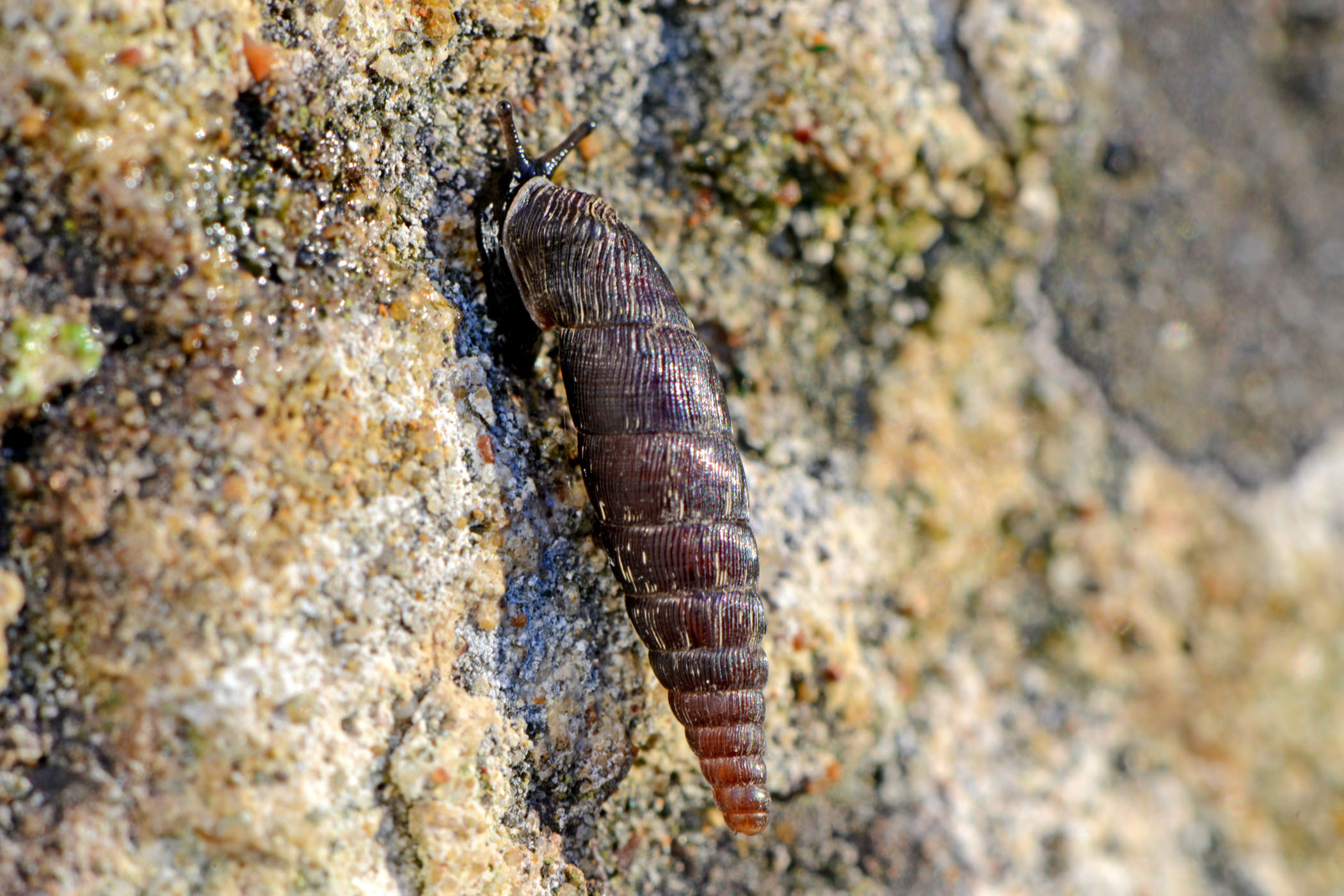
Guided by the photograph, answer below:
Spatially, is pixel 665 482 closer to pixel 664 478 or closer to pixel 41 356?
Answer: pixel 664 478

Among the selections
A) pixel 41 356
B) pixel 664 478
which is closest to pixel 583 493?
pixel 664 478

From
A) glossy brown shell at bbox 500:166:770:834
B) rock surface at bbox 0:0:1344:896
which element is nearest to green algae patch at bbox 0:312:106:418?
rock surface at bbox 0:0:1344:896

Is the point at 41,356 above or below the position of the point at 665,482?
above

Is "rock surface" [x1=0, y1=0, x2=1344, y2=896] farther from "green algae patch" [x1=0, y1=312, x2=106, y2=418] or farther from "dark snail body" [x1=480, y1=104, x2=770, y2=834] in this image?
"dark snail body" [x1=480, y1=104, x2=770, y2=834]

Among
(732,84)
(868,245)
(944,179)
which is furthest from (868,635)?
(732,84)

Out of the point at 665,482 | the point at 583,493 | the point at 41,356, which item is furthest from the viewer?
the point at 583,493

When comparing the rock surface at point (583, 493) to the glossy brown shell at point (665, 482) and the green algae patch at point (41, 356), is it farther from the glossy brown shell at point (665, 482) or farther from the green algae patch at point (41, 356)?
the glossy brown shell at point (665, 482)

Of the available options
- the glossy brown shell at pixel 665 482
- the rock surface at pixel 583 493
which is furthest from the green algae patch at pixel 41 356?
the glossy brown shell at pixel 665 482
